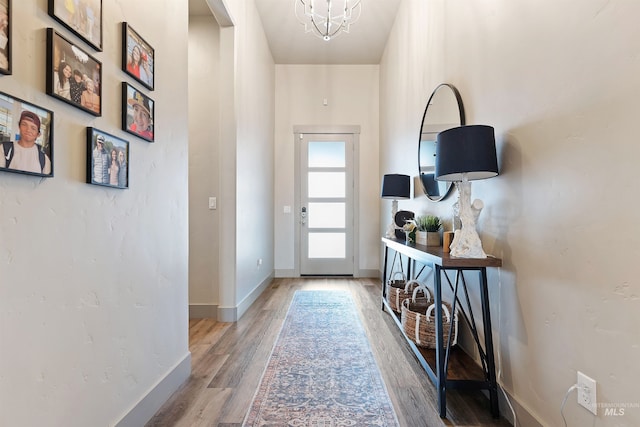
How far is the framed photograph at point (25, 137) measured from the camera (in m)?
0.86

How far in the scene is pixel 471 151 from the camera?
1.57m

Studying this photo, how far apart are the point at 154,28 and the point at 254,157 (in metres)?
2.21

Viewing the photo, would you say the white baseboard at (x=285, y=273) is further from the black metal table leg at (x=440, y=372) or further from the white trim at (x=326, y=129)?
the black metal table leg at (x=440, y=372)

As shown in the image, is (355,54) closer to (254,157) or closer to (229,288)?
(254,157)

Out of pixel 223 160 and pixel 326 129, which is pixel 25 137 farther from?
pixel 326 129

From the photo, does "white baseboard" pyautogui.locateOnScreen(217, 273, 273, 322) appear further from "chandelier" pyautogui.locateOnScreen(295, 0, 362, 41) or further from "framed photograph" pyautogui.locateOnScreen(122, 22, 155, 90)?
"chandelier" pyautogui.locateOnScreen(295, 0, 362, 41)

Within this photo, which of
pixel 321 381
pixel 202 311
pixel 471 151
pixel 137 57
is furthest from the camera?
pixel 202 311

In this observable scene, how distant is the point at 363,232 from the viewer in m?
5.21

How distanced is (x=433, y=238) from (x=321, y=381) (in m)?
1.27

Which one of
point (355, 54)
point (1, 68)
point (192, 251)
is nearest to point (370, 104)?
point (355, 54)

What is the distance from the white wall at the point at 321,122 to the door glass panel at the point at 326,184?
287 millimetres

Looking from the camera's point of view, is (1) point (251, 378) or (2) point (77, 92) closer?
(2) point (77, 92)

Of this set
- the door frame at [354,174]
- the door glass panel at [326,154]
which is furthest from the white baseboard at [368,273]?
the door glass panel at [326,154]

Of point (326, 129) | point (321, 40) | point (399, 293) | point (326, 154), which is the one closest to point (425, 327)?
point (399, 293)
